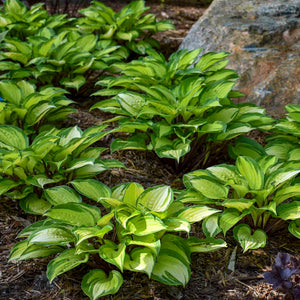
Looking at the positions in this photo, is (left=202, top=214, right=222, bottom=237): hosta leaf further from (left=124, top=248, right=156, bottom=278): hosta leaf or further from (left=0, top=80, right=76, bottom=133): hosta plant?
(left=0, top=80, right=76, bottom=133): hosta plant

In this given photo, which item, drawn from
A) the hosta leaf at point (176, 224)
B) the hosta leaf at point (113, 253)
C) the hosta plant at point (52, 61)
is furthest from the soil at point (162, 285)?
the hosta plant at point (52, 61)

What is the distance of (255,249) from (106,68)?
223 centimetres

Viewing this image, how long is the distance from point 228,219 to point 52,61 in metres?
2.15

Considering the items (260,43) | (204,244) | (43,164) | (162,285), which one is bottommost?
(162,285)

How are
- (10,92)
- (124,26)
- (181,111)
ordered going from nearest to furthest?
1. (181,111)
2. (10,92)
3. (124,26)

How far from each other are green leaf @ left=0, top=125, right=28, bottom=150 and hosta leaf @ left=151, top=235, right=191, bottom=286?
1.17 metres

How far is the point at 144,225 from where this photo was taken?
1926 millimetres

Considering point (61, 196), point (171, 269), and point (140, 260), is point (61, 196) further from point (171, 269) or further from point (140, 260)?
point (171, 269)

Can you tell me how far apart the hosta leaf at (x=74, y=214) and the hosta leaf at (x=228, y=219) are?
2.18 ft

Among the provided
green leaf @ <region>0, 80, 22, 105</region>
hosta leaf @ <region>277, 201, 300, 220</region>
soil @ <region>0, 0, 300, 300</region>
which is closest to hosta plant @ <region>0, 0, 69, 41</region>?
green leaf @ <region>0, 80, 22, 105</region>

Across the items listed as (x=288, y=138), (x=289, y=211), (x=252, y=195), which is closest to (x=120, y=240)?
(x=252, y=195)

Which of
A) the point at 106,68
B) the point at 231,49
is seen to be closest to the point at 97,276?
the point at 106,68

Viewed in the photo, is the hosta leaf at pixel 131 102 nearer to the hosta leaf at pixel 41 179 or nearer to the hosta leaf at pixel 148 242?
the hosta leaf at pixel 41 179

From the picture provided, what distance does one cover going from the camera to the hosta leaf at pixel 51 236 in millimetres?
1919
